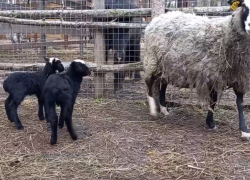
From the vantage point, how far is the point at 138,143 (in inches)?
167

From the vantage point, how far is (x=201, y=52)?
453 centimetres

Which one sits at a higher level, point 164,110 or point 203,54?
point 203,54

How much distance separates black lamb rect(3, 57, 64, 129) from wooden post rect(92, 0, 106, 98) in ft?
5.70

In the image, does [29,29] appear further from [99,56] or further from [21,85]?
[21,85]

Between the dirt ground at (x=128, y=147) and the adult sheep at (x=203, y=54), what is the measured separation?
425 mm

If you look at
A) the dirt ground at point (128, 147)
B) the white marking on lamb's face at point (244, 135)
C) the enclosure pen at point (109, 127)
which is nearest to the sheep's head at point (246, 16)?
the enclosure pen at point (109, 127)

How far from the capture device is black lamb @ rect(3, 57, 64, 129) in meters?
4.57

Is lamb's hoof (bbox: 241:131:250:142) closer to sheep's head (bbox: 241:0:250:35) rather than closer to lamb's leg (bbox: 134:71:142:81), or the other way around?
sheep's head (bbox: 241:0:250:35)

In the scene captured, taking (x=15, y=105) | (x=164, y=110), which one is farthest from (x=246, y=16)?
(x=15, y=105)

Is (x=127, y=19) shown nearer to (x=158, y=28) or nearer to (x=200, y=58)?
(x=158, y=28)

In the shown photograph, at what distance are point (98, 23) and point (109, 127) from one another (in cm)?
237

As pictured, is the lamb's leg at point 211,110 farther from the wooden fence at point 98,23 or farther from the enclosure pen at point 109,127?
the wooden fence at point 98,23

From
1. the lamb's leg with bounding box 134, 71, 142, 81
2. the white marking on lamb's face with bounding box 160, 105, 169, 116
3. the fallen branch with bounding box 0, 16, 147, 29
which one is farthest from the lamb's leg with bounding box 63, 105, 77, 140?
the lamb's leg with bounding box 134, 71, 142, 81

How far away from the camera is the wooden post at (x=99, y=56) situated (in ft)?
21.4
